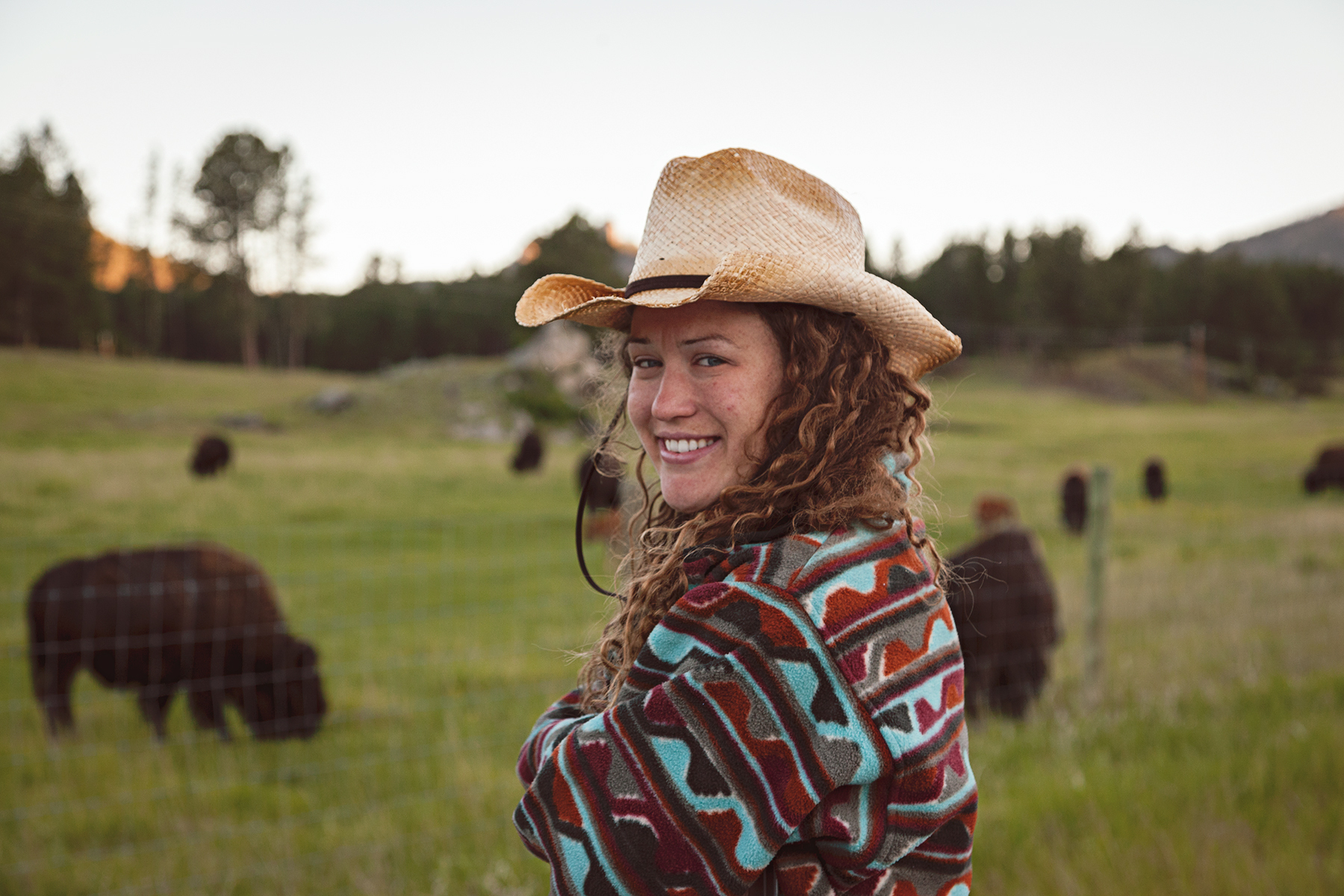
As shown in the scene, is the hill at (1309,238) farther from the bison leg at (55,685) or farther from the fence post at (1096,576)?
the bison leg at (55,685)

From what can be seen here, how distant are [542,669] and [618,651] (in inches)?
213

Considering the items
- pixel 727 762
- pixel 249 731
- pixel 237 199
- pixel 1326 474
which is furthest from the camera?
pixel 237 199

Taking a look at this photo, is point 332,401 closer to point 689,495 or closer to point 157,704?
point 157,704

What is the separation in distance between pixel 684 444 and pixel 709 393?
0.11 metres

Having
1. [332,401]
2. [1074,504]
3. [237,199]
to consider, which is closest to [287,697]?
[1074,504]

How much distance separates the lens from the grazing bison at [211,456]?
69.7 feet

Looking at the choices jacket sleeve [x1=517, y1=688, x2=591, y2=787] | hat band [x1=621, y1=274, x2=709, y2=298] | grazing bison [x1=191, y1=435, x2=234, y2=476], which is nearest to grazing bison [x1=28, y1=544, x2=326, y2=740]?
A: jacket sleeve [x1=517, y1=688, x2=591, y2=787]

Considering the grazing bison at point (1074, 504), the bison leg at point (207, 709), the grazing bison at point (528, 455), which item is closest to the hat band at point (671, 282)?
the bison leg at point (207, 709)

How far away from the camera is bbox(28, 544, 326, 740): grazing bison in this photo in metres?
5.77

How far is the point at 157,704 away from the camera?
225 inches

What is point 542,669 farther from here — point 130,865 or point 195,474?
point 195,474

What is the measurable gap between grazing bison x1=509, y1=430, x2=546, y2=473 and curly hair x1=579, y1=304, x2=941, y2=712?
2181cm

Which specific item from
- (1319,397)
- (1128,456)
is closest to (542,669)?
(1128,456)

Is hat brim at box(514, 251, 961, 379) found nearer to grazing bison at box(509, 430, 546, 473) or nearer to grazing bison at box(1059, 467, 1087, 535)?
grazing bison at box(1059, 467, 1087, 535)
